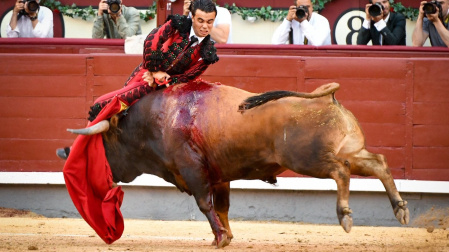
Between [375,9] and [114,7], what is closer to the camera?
[375,9]

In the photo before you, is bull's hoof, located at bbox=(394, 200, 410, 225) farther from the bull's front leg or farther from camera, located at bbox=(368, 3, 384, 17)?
camera, located at bbox=(368, 3, 384, 17)

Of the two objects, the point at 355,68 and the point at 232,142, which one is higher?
the point at 355,68

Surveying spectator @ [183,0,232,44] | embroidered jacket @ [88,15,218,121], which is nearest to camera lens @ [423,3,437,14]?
spectator @ [183,0,232,44]

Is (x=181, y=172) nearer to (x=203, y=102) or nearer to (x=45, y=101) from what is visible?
(x=203, y=102)

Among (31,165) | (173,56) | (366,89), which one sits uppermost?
(173,56)

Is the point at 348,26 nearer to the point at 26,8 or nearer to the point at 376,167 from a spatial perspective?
the point at 26,8

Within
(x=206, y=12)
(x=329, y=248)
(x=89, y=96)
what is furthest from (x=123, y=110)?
(x=89, y=96)

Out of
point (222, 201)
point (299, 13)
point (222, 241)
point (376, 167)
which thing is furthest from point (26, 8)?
point (376, 167)

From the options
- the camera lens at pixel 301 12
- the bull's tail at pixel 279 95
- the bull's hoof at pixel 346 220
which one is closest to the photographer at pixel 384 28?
the camera lens at pixel 301 12

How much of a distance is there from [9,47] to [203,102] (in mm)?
3709

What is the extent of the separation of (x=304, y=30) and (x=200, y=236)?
8.76ft

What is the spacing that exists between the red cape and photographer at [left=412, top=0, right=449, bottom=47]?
373 cm

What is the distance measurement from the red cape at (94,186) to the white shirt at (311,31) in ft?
10.4

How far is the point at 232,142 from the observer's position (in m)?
6.32
